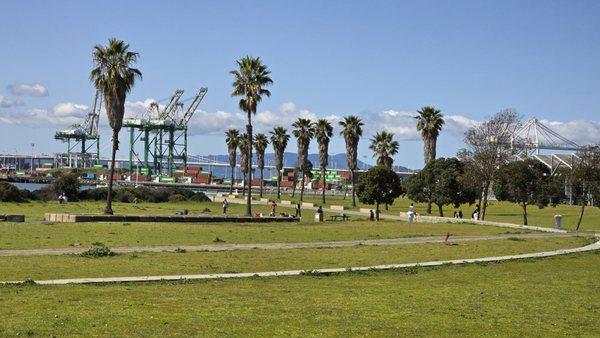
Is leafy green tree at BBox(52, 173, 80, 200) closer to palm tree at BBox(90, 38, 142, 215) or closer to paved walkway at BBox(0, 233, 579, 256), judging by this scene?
palm tree at BBox(90, 38, 142, 215)

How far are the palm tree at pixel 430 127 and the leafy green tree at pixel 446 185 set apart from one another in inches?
442

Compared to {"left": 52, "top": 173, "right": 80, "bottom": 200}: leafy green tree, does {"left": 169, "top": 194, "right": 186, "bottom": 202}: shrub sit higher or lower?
lower

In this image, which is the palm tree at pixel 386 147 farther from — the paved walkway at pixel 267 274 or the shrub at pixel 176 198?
the paved walkway at pixel 267 274

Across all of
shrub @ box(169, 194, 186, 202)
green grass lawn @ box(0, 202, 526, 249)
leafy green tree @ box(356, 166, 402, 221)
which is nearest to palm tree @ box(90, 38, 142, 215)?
green grass lawn @ box(0, 202, 526, 249)

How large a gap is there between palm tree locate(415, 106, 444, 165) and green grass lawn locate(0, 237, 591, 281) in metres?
61.3

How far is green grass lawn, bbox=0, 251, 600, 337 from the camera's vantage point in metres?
15.1

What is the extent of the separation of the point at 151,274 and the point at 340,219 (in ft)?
150

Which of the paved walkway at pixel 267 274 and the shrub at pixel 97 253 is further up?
the shrub at pixel 97 253

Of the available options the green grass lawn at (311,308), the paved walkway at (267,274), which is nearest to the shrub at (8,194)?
the paved walkway at (267,274)

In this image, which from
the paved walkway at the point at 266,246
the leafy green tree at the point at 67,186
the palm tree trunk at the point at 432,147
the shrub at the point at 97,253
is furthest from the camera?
the palm tree trunk at the point at 432,147

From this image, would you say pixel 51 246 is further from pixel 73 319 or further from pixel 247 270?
pixel 73 319

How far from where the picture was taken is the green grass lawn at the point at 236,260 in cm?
2425

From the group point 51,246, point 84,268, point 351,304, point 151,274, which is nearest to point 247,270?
point 151,274

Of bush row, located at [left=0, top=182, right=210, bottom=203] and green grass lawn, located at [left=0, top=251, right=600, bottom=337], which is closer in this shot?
green grass lawn, located at [left=0, top=251, right=600, bottom=337]
